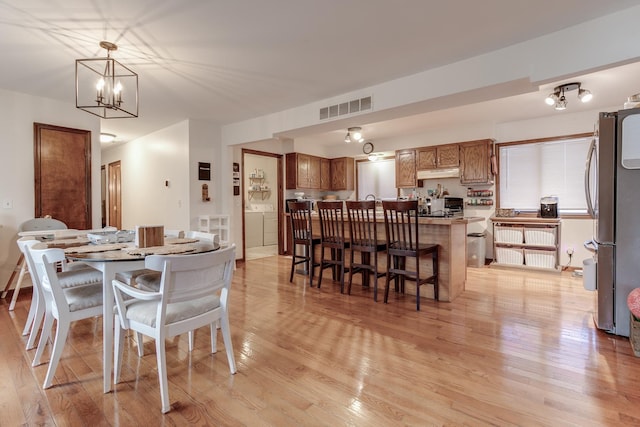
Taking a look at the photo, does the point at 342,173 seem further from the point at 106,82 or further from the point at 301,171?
the point at 106,82

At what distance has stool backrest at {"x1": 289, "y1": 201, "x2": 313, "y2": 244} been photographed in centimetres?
413

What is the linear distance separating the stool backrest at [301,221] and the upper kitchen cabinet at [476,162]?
10.1ft

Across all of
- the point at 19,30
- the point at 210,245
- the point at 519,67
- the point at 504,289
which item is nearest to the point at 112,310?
the point at 210,245

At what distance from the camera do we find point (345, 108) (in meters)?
4.02

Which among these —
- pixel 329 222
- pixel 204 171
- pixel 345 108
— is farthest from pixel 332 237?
pixel 204 171

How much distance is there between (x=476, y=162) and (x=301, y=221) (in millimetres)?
3281

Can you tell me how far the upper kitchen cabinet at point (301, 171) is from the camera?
661 cm

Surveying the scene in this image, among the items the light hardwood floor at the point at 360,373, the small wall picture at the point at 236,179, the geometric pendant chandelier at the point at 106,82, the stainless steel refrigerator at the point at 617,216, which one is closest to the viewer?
the light hardwood floor at the point at 360,373

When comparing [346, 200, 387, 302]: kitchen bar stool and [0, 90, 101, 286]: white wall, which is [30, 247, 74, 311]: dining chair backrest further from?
[0, 90, 101, 286]: white wall

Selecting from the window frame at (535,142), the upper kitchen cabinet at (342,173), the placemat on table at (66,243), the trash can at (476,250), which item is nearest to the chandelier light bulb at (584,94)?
the window frame at (535,142)

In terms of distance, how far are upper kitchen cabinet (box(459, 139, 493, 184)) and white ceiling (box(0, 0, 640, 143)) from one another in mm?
1381

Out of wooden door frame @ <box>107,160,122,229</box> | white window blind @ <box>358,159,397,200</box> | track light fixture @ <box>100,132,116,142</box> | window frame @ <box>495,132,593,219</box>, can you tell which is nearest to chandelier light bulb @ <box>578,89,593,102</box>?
window frame @ <box>495,132,593,219</box>

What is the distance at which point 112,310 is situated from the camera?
6.41 ft

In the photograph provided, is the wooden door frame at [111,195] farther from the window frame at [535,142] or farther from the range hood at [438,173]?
the window frame at [535,142]
